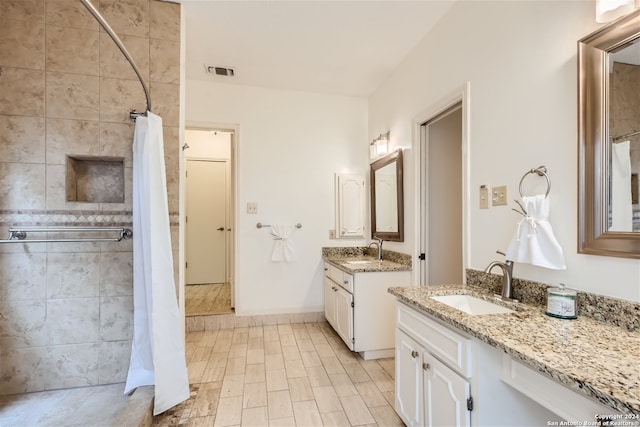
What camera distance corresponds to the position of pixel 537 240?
137 cm

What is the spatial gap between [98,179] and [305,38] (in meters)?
1.90

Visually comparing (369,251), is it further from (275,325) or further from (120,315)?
(120,315)

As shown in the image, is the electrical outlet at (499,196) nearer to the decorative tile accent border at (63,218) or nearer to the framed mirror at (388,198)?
the framed mirror at (388,198)

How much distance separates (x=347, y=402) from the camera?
196 centimetres

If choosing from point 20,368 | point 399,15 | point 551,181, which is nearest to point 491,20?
point 399,15

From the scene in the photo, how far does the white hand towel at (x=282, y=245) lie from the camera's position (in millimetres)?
3359

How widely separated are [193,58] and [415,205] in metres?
2.44

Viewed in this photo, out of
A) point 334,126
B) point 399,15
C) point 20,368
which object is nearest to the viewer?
point 20,368

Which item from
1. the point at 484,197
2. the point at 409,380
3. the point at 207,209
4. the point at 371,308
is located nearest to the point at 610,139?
the point at 484,197

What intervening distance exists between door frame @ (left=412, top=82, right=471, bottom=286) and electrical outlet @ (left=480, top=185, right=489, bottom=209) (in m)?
0.10

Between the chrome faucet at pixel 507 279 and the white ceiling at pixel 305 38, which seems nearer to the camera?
the chrome faucet at pixel 507 279

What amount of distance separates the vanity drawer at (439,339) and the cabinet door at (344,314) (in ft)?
3.18

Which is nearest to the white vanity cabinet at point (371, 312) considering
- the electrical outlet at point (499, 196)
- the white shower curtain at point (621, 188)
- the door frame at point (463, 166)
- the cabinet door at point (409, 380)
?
the door frame at point (463, 166)

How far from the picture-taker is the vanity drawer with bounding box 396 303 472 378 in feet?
3.86
